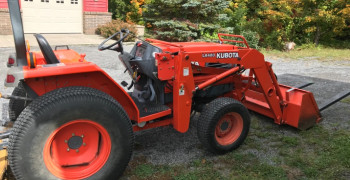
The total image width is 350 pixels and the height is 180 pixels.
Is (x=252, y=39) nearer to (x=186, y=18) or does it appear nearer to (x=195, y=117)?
(x=186, y=18)

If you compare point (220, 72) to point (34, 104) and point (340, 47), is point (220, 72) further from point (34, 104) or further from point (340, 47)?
point (340, 47)

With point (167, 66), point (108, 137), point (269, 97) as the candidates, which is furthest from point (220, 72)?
point (108, 137)

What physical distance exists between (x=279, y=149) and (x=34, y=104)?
2896 millimetres

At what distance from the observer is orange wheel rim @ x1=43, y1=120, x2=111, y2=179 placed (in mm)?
2559

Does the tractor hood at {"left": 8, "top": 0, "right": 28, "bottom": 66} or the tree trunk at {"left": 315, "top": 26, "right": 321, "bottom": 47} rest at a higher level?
the tractor hood at {"left": 8, "top": 0, "right": 28, "bottom": 66}

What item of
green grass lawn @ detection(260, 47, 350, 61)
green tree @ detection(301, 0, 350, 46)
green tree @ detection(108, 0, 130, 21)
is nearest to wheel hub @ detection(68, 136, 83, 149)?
green grass lawn @ detection(260, 47, 350, 61)

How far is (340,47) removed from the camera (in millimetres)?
13062

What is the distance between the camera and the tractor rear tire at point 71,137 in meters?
2.31

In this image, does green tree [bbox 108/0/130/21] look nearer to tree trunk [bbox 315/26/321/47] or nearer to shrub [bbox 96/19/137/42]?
shrub [bbox 96/19/137/42]

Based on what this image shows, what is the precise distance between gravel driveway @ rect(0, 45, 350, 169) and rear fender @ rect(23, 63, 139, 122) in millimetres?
1023

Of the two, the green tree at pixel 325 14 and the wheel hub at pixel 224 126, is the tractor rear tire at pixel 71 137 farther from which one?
the green tree at pixel 325 14

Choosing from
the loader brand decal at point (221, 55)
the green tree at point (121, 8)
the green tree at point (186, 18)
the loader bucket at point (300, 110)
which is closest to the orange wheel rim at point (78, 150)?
the loader brand decal at point (221, 55)

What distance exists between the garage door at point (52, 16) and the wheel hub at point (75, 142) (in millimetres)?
12337

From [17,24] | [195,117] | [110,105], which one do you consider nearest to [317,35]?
[195,117]
